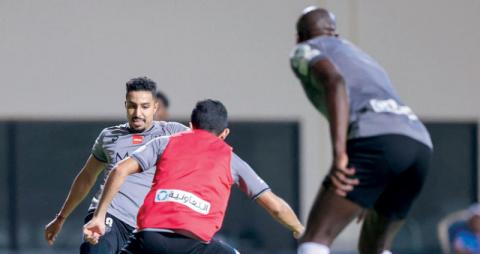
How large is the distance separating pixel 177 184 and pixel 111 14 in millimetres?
10699

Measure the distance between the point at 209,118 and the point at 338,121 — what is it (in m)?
1.50

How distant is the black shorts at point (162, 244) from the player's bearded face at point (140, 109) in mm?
1768

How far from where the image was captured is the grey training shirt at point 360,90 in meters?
6.18

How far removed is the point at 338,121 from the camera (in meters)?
6.00

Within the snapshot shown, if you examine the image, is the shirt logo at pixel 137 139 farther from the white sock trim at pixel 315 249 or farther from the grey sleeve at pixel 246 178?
the white sock trim at pixel 315 249

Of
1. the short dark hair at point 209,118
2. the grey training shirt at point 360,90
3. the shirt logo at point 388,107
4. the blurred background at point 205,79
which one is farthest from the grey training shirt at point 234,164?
the blurred background at point 205,79

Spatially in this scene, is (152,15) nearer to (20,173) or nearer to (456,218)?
(20,173)

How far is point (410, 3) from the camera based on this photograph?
18156 millimetres

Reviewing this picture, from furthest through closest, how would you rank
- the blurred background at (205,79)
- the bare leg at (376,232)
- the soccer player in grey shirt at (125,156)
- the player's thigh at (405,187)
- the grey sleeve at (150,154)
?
the blurred background at (205,79), the soccer player in grey shirt at (125,156), the grey sleeve at (150,154), the bare leg at (376,232), the player's thigh at (405,187)

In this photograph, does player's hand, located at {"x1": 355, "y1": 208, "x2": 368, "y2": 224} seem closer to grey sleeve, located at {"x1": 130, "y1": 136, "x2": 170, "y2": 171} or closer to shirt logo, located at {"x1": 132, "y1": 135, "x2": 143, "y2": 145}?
grey sleeve, located at {"x1": 130, "y1": 136, "x2": 170, "y2": 171}

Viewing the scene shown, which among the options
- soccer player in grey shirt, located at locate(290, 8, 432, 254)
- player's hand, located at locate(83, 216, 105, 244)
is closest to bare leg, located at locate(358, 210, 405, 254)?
soccer player in grey shirt, located at locate(290, 8, 432, 254)

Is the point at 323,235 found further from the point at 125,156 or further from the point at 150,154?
the point at 125,156

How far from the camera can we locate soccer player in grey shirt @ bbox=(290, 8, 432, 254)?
19.9 feet

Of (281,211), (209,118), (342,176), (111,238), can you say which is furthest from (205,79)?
(342,176)
